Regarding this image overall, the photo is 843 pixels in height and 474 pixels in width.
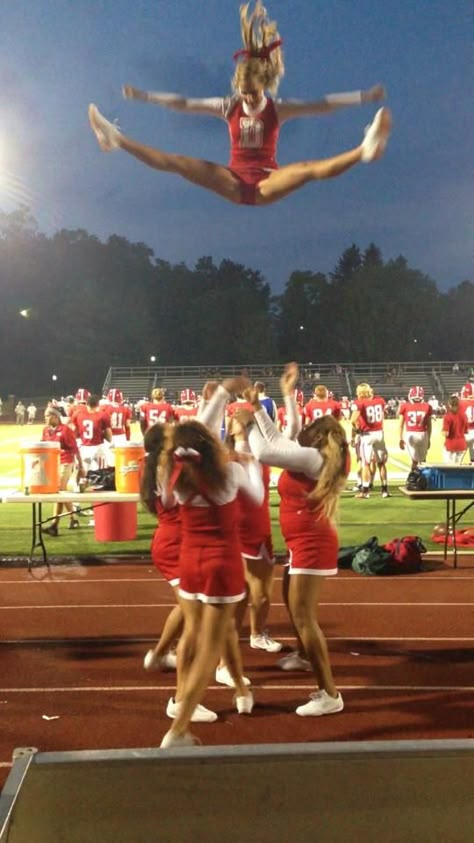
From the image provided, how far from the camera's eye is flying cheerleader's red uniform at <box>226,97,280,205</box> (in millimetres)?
4801

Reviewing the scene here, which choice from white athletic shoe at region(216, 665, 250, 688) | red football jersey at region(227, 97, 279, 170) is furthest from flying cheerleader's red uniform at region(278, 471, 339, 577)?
red football jersey at region(227, 97, 279, 170)

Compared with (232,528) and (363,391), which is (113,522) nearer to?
(363,391)

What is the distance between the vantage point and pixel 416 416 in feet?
48.0

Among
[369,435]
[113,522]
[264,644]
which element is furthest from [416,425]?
[264,644]

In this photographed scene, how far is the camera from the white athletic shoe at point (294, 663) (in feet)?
17.8

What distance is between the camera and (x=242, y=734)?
14.1 feet

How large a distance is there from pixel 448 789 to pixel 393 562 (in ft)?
22.7

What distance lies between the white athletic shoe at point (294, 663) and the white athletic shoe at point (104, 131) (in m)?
3.25

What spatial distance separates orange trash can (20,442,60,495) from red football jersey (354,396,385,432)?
7.65m

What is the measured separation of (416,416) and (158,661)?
10073 millimetres

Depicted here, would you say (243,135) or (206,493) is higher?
(243,135)

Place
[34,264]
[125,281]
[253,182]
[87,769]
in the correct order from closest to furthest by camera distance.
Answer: [87,769]
[253,182]
[125,281]
[34,264]

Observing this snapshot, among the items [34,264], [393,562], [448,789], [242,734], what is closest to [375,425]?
[393,562]

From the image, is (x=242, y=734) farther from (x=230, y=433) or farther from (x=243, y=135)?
(x=243, y=135)
